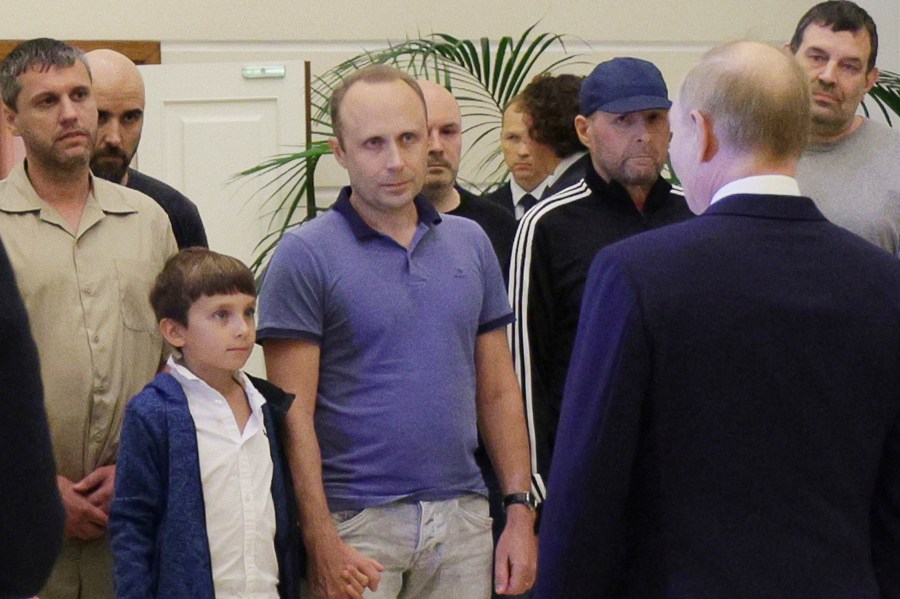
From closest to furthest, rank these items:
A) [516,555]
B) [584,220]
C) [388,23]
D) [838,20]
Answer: [516,555]
[584,220]
[838,20]
[388,23]

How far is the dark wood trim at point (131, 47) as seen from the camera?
5359mm

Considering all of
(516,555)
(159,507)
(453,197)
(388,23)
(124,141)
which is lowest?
(516,555)

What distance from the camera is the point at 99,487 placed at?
2.51 metres

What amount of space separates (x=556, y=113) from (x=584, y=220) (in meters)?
0.88

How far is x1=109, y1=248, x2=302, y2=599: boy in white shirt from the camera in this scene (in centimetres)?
227

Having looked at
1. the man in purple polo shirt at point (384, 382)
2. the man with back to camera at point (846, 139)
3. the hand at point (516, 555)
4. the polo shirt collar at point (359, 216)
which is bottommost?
the hand at point (516, 555)

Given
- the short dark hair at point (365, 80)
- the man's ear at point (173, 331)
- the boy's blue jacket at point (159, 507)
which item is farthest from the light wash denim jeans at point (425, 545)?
the short dark hair at point (365, 80)

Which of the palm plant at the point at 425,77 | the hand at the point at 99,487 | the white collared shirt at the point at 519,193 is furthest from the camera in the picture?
the palm plant at the point at 425,77

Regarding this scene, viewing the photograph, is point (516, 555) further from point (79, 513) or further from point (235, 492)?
point (79, 513)

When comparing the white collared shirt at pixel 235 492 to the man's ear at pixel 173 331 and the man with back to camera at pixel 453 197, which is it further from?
the man with back to camera at pixel 453 197

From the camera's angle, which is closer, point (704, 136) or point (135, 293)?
point (704, 136)

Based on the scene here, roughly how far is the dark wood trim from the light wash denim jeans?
343 centimetres

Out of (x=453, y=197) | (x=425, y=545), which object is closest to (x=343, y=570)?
(x=425, y=545)

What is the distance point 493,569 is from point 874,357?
1.24 metres
